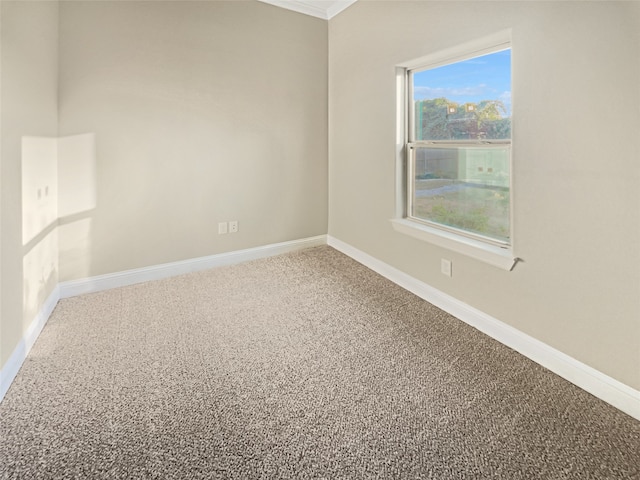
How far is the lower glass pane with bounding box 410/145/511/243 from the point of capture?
2279 millimetres

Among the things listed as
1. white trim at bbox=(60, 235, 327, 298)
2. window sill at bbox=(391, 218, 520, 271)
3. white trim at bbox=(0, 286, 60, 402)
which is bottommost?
white trim at bbox=(0, 286, 60, 402)

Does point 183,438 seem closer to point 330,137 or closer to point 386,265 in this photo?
point 386,265

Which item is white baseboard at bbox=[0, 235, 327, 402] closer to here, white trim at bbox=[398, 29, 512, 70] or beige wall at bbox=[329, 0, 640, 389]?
beige wall at bbox=[329, 0, 640, 389]

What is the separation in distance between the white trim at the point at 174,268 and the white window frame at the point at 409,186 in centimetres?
135

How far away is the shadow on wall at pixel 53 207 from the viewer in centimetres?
214

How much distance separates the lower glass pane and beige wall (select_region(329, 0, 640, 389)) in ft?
0.73

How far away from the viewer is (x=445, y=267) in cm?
260

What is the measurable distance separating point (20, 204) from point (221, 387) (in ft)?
4.97

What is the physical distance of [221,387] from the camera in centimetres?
179

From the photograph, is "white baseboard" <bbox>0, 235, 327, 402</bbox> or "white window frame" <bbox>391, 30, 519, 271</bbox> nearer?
"white baseboard" <bbox>0, 235, 327, 402</bbox>

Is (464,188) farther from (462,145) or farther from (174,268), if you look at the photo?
(174,268)

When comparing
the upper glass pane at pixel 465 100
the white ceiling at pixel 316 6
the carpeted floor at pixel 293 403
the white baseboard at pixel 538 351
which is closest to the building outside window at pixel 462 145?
the upper glass pane at pixel 465 100

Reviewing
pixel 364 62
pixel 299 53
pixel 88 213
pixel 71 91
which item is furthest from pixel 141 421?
pixel 299 53

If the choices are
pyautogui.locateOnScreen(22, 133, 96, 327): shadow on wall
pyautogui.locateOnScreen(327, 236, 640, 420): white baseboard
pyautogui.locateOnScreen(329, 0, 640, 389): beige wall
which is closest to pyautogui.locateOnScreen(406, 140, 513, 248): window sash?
pyautogui.locateOnScreen(329, 0, 640, 389): beige wall
